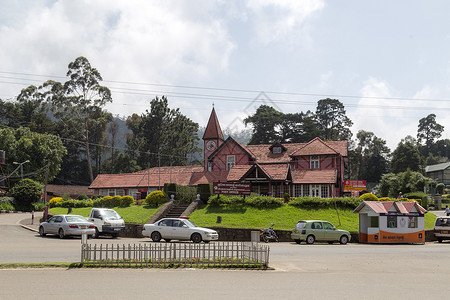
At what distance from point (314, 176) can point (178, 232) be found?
2430cm

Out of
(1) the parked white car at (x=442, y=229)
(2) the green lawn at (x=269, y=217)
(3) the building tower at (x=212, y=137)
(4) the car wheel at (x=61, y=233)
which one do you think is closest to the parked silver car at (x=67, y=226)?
(4) the car wheel at (x=61, y=233)

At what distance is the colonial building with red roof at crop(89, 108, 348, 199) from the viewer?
43.5 metres

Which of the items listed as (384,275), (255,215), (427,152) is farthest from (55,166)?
(427,152)

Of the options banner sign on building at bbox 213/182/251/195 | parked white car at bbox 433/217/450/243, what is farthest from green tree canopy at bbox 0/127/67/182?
parked white car at bbox 433/217/450/243

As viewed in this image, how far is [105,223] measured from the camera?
1075 inches

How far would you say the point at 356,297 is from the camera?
10.1m

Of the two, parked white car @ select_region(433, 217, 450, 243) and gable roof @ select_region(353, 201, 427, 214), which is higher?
gable roof @ select_region(353, 201, 427, 214)

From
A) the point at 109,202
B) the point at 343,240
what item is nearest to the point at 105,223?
the point at 109,202

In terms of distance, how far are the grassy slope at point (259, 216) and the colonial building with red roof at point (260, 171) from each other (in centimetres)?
733

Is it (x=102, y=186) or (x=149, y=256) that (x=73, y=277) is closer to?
(x=149, y=256)

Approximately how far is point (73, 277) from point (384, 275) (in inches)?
356

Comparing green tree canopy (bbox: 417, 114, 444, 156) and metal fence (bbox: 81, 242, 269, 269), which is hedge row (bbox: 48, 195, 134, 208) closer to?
metal fence (bbox: 81, 242, 269, 269)

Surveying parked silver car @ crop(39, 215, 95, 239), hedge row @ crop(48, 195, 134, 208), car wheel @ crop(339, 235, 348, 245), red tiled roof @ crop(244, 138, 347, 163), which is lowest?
car wheel @ crop(339, 235, 348, 245)

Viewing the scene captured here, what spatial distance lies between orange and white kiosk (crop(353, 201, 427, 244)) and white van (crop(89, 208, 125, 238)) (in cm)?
1565
